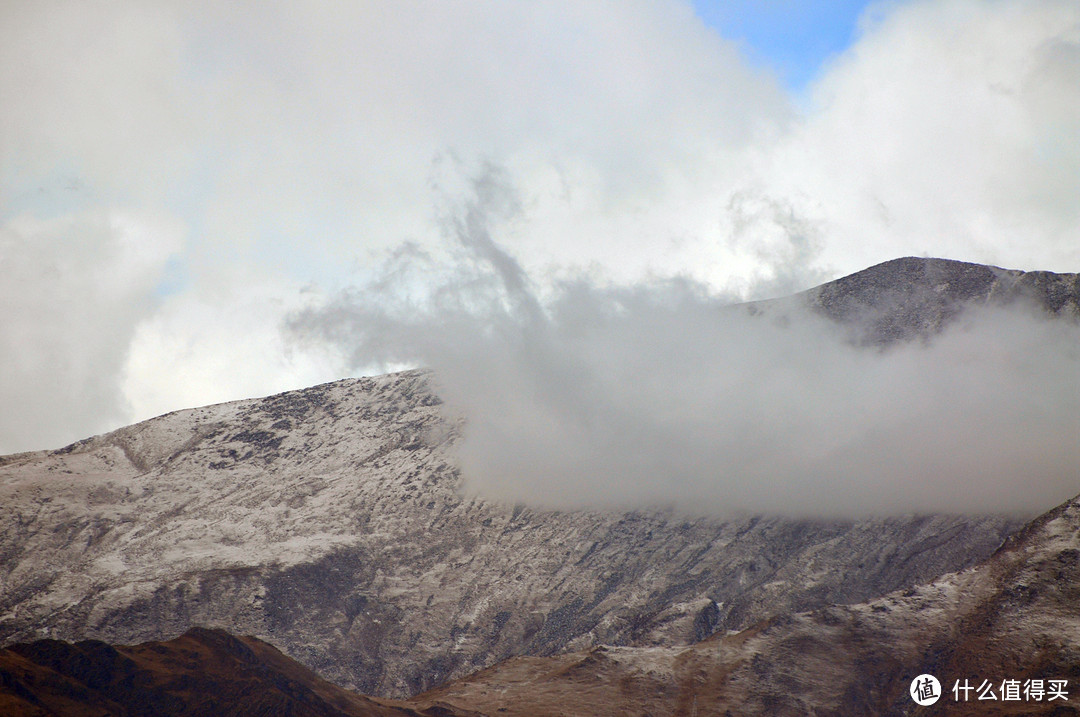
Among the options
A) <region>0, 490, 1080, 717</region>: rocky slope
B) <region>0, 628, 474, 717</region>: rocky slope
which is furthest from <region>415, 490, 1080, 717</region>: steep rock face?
<region>0, 628, 474, 717</region>: rocky slope

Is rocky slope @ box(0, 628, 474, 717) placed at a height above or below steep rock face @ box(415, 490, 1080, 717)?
above

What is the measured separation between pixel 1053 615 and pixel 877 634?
80.0 ft

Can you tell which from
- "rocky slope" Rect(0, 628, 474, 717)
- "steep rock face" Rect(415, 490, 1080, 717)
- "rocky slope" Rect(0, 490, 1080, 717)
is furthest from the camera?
"steep rock face" Rect(415, 490, 1080, 717)

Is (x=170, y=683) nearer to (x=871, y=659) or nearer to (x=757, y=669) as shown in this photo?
(x=757, y=669)

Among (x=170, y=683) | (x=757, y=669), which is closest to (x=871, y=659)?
(x=757, y=669)

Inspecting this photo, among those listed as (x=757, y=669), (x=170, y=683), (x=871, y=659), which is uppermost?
(x=170, y=683)

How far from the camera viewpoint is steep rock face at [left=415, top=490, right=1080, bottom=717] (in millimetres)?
136500

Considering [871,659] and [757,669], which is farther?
[757,669]

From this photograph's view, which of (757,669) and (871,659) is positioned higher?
(757,669)

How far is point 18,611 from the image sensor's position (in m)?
200

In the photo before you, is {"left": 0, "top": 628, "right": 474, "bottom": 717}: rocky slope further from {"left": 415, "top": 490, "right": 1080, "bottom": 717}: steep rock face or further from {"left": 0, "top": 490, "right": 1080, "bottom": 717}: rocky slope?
{"left": 415, "top": 490, "right": 1080, "bottom": 717}: steep rock face

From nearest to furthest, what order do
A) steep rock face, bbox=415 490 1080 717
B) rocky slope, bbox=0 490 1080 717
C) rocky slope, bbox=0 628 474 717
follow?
1. rocky slope, bbox=0 628 474 717
2. rocky slope, bbox=0 490 1080 717
3. steep rock face, bbox=415 490 1080 717

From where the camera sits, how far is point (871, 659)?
148 metres

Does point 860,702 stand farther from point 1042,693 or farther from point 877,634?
point 1042,693
